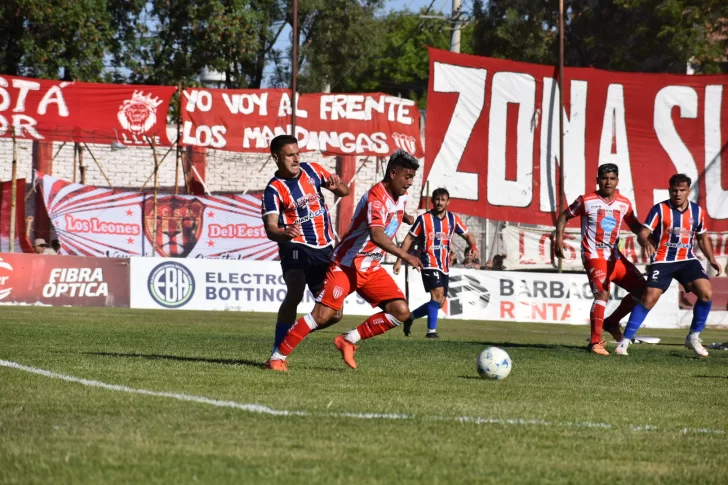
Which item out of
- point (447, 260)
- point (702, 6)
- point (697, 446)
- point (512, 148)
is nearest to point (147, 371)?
point (697, 446)

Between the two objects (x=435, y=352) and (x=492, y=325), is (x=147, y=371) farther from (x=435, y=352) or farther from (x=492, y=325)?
(x=492, y=325)

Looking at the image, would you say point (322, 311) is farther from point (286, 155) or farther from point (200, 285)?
point (200, 285)

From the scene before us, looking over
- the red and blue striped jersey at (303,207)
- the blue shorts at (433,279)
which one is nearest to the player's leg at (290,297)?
the red and blue striped jersey at (303,207)

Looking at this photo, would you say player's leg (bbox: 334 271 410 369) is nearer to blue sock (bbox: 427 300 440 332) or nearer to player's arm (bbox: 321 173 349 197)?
player's arm (bbox: 321 173 349 197)

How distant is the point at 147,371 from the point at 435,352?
4.41m

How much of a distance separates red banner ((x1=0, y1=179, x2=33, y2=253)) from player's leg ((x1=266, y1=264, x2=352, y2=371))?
19.3 meters

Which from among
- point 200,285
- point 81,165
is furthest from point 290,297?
point 81,165

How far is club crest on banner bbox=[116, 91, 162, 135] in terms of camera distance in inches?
1106

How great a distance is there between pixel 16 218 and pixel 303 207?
69.1 feet

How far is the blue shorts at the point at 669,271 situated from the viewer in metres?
13.2

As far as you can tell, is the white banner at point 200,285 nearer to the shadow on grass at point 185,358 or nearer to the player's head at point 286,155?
the shadow on grass at point 185,358

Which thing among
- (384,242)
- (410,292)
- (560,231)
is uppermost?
(560,231)

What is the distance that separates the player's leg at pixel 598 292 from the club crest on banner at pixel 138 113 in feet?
57.2

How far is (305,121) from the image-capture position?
31078mm
